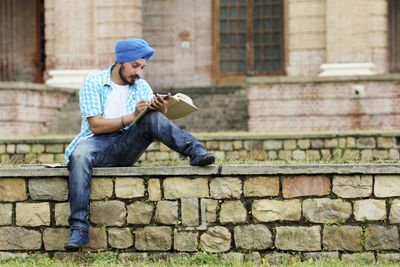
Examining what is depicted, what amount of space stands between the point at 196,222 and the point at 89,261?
92 cm

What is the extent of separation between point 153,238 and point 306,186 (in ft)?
4.30

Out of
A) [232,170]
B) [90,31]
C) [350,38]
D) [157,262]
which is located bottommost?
[157,262]

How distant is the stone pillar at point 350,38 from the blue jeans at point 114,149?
1553cm

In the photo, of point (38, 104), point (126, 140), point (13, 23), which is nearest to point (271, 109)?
point (38, 104)

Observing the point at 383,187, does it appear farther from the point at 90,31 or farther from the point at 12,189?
the point at 90,31

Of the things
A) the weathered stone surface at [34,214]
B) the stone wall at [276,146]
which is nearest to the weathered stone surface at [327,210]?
the weathered stone surface at [34,214]

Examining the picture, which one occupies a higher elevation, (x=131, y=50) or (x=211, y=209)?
(x=131, y=50)

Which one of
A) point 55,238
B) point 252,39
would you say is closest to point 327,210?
point 55,238

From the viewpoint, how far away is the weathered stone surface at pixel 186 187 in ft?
29.3

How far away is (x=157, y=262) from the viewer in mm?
8773

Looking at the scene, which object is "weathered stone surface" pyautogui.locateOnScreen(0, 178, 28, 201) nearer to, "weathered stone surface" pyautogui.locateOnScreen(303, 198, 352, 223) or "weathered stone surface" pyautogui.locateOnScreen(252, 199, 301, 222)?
"weathered stone surface" pyautogui.locateOnScreen(252, 199, 301, 222)

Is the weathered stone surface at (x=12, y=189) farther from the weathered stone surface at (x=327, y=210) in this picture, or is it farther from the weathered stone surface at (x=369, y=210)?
the weathered stone surface at (x=369, y=210)

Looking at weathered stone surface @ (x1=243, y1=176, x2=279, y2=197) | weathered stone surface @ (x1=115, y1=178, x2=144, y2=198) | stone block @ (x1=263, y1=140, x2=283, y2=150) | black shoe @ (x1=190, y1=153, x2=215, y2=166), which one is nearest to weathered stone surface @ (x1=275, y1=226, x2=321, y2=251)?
weathered stone surface @ (x1=243, y1=176, x2=279, y2=197)

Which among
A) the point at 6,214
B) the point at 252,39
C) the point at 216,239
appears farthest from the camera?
the point at 252,39
